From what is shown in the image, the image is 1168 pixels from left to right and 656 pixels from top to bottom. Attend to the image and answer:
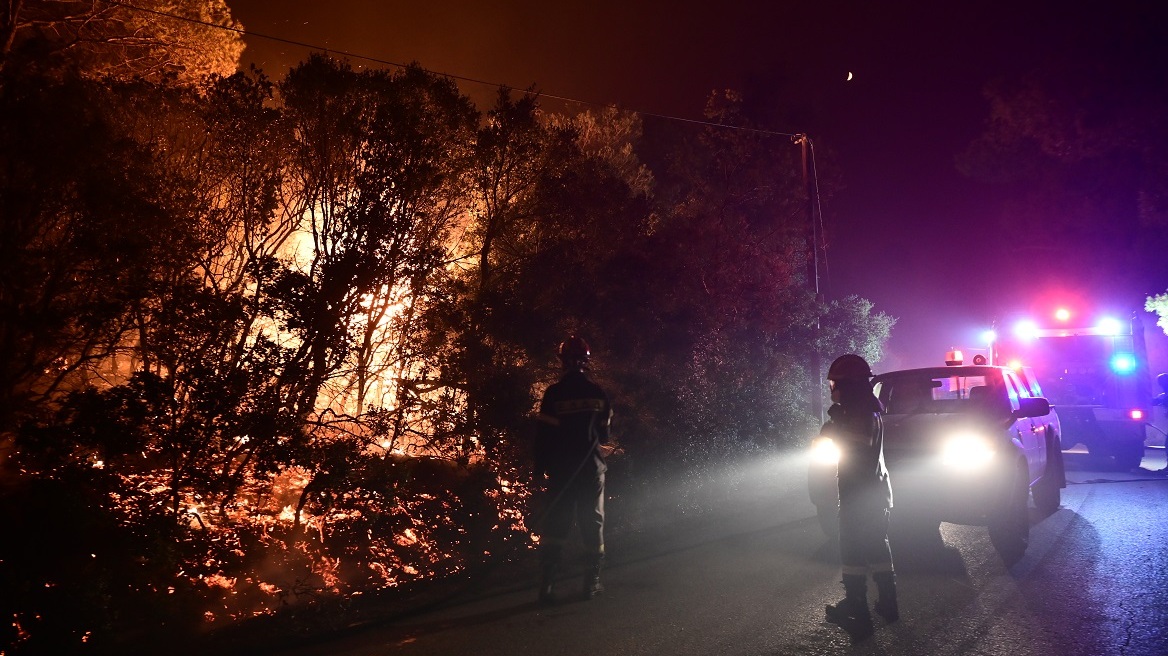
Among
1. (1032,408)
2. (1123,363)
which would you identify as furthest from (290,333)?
(1123,363)

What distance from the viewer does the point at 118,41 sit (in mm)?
11328

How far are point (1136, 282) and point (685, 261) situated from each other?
16504 mm

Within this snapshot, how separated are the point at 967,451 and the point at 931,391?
2.00 metres

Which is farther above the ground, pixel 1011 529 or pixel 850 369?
pixel 850 369

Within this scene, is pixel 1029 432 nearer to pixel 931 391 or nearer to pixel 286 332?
pixel 931 391

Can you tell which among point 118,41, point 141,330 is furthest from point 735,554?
point 118,41

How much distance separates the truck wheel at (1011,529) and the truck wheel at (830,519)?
1449 mm

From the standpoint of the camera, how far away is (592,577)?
5922 millimetres

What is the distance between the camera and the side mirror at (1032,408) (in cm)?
745

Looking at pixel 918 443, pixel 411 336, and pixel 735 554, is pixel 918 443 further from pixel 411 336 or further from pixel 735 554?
pixel 411 336

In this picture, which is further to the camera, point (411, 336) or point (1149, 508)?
point (1149, 508)

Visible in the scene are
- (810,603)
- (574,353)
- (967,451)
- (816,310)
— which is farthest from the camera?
(816,310)

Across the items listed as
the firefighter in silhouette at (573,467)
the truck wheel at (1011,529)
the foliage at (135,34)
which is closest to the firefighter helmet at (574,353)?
the firefighter in silhouette at (573,467)

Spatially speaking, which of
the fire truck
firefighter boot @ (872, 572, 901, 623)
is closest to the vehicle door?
firefighter boot @ (872, 572, 901, 623)
